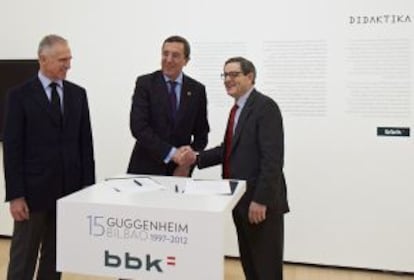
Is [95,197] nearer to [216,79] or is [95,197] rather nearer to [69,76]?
[216,79]

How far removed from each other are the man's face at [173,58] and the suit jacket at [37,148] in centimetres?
59

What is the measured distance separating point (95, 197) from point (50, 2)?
2.62 m

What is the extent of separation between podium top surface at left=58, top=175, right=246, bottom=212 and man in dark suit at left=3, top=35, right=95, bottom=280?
0.43 meters

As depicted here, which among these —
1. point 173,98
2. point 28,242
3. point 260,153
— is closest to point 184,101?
point 173,98

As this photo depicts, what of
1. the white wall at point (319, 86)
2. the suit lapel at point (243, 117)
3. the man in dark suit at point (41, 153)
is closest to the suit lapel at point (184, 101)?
the suit lapel at point (243, 117)

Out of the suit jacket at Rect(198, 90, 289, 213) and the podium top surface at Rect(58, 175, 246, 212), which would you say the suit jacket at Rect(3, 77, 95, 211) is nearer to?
the podium top surface at Rect(58, 175, 246, 212)

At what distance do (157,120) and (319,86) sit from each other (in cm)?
135

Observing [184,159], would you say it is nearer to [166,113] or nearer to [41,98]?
[166,113]

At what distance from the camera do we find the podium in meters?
1.69

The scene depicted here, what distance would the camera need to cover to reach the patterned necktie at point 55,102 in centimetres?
248

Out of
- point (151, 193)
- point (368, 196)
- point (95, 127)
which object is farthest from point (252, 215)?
point (95, 127)

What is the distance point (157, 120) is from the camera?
279 cm

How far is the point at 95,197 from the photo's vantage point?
1.86 metres

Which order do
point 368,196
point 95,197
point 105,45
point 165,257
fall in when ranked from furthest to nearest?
point 105,45
point 368,196
point 95,197
point 165,257
